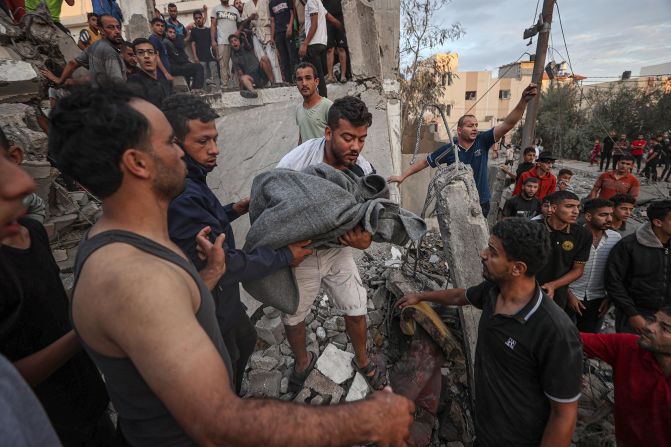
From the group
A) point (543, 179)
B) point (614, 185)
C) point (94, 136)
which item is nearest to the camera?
point (94, 136)

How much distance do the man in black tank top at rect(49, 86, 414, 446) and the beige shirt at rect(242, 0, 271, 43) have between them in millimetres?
7291

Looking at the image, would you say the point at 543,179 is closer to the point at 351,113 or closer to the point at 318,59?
the point at 318,59

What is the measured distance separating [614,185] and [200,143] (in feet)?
19.2

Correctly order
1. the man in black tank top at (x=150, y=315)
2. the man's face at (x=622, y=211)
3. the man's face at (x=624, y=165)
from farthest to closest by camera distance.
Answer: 1. the man's face at (x=624, y=165)
2. the man's face at (x=622, y=211)
3. the man in black tank top at (x=150, y=315)

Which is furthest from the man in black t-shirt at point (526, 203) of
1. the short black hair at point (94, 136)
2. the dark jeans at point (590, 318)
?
the short black hair at point (94, 136)

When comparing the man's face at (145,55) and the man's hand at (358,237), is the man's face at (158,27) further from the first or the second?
the man's hand at (358,237)

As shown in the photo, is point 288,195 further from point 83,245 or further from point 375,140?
point 375,140

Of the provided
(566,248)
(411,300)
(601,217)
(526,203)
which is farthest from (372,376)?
(526,203)

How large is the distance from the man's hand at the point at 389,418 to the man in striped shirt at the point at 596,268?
2.87 m

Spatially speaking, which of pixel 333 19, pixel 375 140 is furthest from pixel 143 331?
pixel 333 19

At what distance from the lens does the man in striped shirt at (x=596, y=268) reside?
286cm

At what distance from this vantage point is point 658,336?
1.55 m

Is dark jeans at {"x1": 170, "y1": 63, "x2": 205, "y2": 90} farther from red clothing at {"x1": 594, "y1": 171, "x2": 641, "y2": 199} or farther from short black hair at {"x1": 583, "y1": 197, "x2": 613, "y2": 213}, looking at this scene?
red clothing at {"x1": 594, "y1": 171, "x2": 641, "y2": 199}

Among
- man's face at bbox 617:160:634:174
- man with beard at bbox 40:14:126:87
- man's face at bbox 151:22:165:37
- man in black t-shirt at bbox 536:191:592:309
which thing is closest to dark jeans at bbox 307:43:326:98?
man with beard at bbox 40:14:126:87
